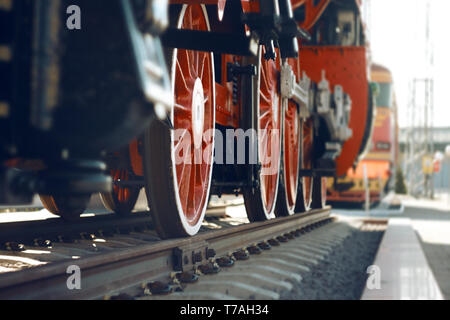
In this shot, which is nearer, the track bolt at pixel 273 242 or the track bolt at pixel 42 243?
the track bolt at pixel 42 243

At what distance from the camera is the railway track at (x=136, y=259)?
234 centimetres

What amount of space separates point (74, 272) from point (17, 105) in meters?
1.50

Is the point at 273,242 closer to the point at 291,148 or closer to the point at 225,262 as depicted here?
the point at 225,262

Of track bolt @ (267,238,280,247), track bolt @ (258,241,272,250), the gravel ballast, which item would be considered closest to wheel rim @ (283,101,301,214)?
the gravel ballast

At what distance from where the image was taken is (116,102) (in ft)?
3.32

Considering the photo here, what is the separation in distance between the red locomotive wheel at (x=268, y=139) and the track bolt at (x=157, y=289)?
87.9 inches

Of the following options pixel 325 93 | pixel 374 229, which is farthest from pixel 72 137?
pixel 374 229

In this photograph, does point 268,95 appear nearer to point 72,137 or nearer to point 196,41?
point 196,41

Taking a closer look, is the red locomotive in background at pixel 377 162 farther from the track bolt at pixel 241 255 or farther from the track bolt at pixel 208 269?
the track bolt at pixel 208 269

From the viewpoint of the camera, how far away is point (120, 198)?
19.3 ft

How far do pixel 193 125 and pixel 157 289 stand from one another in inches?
48.6

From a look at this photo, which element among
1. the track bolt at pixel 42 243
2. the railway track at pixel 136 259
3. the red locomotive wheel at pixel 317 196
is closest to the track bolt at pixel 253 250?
the railway track at pixel 136 259

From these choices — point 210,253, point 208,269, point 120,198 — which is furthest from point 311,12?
point 208,269

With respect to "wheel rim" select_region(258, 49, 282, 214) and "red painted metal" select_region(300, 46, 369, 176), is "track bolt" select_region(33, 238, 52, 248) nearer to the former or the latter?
"wheel rim" select_region(258, 49, 282, 214)
